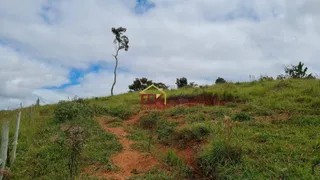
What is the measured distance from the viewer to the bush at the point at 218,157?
14.2 feet

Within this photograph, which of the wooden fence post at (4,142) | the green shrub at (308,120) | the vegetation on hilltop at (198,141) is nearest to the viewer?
the wooden fence post at (4,142)

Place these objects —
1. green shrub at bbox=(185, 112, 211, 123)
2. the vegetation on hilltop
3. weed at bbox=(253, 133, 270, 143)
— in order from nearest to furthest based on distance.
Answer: the vegetation on hilltop
weed at bbox=(253, 133, 270, 143)
green shrub at bbox=(185, 112, 211, 123)

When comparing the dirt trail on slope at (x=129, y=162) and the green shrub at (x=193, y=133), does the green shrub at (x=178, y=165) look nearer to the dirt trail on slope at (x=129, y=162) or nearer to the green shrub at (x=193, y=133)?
the dirt trail on slope at (x=129, y=162)

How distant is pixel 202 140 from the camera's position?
5.59m

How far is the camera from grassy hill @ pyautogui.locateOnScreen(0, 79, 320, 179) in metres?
4.29

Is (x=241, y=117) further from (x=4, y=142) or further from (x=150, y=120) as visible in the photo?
(x=4, y=142)

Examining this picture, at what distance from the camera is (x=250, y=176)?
390cm

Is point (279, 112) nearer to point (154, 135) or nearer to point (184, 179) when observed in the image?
point (154, 135)

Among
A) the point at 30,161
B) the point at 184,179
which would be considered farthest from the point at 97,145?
the point at 184,179

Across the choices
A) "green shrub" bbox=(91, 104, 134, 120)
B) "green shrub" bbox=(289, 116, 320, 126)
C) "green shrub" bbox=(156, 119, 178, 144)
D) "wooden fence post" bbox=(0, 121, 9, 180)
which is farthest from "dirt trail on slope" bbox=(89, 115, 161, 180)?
"green shrub" bbox=(289, 116, 320, 126)

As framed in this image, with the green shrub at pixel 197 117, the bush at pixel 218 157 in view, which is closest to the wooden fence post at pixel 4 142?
the bush at pixel 218 157

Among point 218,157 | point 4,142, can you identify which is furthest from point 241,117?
point 4,142

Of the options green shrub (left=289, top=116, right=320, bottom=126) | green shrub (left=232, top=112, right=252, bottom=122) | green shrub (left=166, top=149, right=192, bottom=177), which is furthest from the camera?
green shrub (left=232, top=112, right=252, bottom=122)

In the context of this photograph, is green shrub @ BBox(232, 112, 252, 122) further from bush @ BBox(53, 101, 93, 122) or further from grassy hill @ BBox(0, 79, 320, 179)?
bush @ BBox(53, 101, 93, 122)
